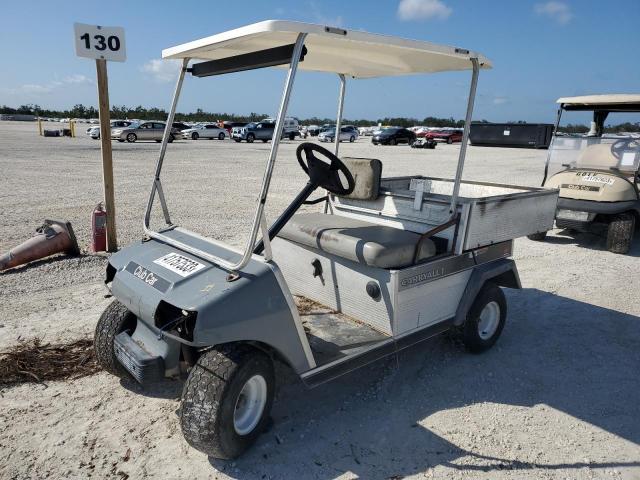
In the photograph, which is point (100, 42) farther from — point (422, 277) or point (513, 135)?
point (513, 135)

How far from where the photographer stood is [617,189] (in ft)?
→ 22.6

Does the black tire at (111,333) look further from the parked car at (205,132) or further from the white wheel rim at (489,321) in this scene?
the parked car at (205,132)

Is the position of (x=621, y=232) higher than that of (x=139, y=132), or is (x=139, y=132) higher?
(x=621, y=232)

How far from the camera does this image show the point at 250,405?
2.66 m

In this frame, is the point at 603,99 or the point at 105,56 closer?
the point at 105,56

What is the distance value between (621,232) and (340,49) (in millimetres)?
5603

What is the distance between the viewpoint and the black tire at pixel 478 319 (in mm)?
3738

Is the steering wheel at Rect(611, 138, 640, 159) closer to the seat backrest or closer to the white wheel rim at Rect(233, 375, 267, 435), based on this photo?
the seat backrest

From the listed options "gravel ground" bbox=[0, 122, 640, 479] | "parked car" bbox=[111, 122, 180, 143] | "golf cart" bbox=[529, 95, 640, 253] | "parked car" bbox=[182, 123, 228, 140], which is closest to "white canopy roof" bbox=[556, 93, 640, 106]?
"golf cart" bbox=[529, 95, 640, 253]

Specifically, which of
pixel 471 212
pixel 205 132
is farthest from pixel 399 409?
pixel 205 132

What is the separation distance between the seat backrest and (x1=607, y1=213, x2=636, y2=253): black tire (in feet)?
14.7

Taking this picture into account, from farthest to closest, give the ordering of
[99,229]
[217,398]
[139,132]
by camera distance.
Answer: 1. [139,132]
2. [99,229]
3. [217,398]

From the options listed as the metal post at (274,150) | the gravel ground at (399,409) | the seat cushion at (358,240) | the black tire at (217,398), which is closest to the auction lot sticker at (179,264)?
the metal post at (274,150)

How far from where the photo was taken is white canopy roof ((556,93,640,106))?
6953 millimetres
